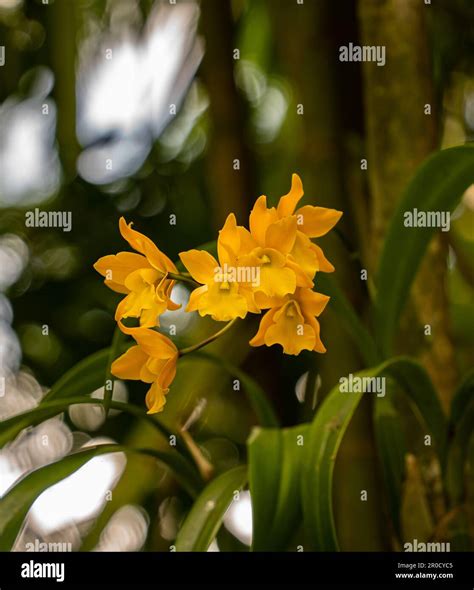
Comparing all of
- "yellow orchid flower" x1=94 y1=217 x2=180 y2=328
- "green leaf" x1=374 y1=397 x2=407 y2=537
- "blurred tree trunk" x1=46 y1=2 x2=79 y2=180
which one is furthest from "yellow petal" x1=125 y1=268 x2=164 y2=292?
"blurred tree trunk" x1=46 y1=2 x2=79 y2=180

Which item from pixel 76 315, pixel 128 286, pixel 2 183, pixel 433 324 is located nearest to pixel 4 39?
pixel 2 183

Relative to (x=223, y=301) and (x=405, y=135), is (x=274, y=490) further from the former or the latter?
(x=405, y=135)

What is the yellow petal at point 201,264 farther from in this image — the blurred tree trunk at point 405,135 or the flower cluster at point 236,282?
the blurred tree trunk at point 405,135

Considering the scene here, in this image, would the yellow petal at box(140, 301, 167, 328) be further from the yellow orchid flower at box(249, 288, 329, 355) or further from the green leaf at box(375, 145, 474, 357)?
the green leaf at box(375, 145, 474, 357)

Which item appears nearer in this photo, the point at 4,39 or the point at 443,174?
the point at 443,174
